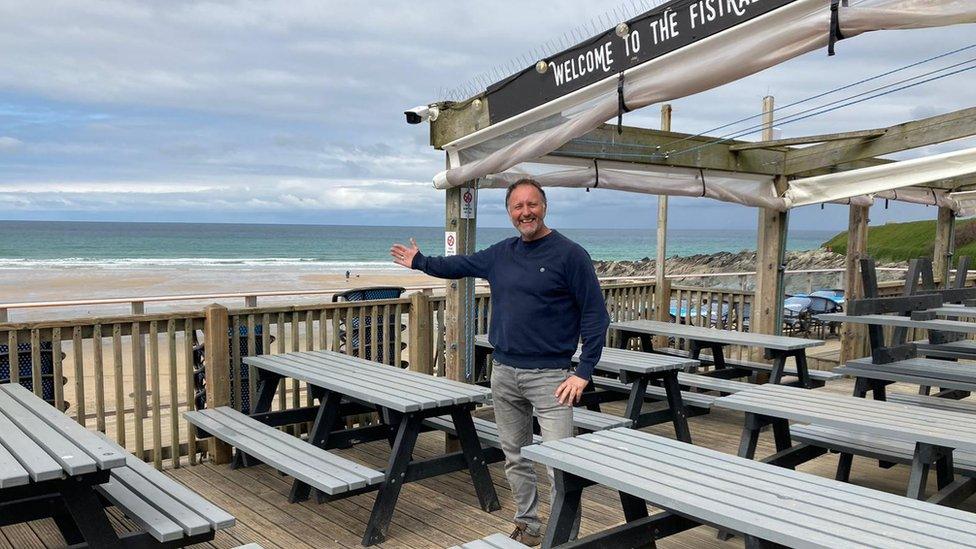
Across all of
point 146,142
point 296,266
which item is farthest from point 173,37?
point 146,142

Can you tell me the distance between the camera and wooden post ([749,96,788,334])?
7285 millimetres

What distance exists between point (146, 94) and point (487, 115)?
6603 centimetres

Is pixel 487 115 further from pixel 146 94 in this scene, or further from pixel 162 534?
pixel 146 94

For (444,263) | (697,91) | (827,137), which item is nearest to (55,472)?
(444,263)

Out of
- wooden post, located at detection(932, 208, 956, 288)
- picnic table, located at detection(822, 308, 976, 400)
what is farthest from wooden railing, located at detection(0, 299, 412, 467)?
wooden post, located at detection(932, 208, 956, 288)

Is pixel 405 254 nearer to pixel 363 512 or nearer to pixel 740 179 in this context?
pixel 363 512

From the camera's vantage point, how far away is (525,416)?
3.44 m

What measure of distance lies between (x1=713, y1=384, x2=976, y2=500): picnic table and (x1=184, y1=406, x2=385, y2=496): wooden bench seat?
1823 millimetres

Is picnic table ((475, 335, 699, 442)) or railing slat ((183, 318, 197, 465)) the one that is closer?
railing slat ((183, 318, 197, 465))

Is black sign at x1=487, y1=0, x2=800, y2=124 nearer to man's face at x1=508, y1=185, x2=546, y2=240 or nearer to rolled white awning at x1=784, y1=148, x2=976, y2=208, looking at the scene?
man's face at x1=508, y1=185, x2=546, y2=240

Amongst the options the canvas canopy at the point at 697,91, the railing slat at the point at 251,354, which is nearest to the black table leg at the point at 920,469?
the canvas canopy at the point at 697,91

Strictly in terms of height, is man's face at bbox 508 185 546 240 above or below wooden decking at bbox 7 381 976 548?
above

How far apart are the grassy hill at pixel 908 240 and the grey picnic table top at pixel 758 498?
2393 cm

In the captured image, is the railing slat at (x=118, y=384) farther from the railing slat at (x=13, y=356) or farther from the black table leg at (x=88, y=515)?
the black table leg at (x=88, y=515)
